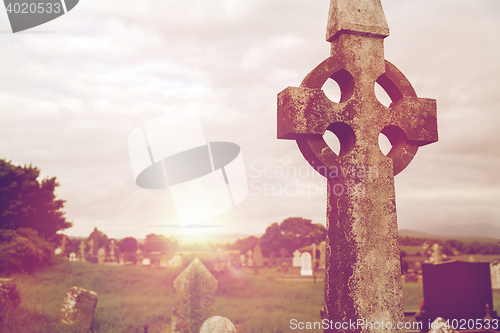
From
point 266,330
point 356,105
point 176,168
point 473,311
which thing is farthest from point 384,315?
point 473,311

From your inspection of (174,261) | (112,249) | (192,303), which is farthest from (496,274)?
(112,249)

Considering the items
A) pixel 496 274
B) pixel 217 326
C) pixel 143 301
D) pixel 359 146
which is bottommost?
pixel 143 301

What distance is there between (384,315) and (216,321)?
2.87m

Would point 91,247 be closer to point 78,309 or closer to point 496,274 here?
point 78,309

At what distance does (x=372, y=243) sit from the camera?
2852mm

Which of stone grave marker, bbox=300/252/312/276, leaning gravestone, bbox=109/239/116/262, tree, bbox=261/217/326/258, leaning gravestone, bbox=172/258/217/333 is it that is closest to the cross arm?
leaning gravestone, bbox=172/258/217/333

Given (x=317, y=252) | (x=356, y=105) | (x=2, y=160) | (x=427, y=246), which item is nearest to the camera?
(x=356, y=105)

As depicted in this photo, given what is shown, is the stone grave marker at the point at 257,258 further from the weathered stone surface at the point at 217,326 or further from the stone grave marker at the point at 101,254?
the weathered stone surface at the point at 217,326

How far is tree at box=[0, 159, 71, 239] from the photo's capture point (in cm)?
1900

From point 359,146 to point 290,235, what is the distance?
117ft

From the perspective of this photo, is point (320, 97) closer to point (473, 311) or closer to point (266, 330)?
Answer: point (266, 330)

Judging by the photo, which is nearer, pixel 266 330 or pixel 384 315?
pixel 384 315

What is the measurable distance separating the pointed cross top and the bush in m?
17.8

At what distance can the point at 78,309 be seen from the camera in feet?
30.4
